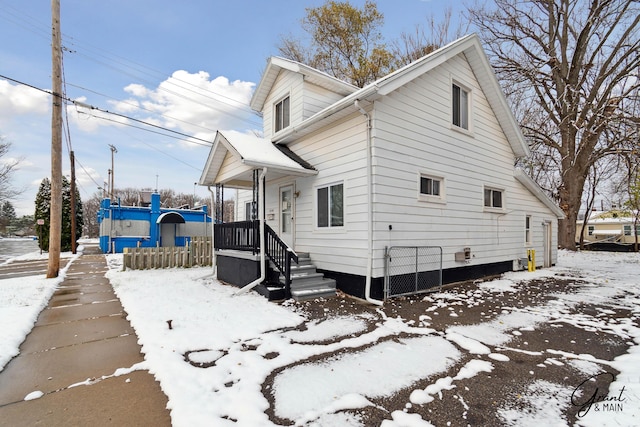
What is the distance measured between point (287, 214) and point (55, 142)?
7475 millimetres

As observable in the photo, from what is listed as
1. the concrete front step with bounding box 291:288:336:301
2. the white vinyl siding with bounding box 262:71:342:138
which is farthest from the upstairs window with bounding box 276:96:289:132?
the concrete front step with bounding box 291:288:336:301

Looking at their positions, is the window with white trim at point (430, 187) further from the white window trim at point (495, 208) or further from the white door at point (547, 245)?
the white door at point (547, 245)

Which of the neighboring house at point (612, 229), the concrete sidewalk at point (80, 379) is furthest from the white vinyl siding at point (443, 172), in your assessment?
the neighboring house at point (612, 229)

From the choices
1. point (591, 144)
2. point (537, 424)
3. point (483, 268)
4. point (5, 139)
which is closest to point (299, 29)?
point (483, 268)

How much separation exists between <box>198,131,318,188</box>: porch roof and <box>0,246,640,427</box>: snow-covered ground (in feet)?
9.92

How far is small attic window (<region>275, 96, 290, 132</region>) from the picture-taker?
9.59 meters

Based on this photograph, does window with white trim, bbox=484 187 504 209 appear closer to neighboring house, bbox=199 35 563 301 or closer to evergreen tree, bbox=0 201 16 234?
neighboring house, bbox=199 35 563 301

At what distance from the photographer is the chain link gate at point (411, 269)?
21.4ft

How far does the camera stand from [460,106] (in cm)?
896

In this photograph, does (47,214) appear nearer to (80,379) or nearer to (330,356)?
(80,379)

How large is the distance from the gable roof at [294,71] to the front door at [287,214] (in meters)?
3.25

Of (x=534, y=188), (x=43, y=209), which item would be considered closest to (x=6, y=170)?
(x=43, y=209)

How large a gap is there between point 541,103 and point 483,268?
42.4ft

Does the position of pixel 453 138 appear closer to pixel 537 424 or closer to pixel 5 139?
pixel 537 424
